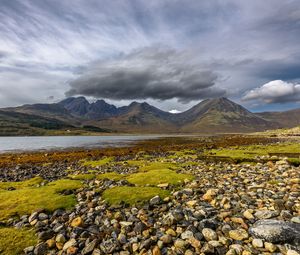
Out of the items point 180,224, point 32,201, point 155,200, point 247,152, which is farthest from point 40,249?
point 247,152

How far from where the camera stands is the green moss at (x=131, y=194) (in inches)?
487

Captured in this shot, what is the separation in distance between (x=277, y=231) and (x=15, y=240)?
8844 mm

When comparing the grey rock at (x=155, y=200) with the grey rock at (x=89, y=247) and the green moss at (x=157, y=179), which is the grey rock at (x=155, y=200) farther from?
the grey rock at (x=89, y=247)

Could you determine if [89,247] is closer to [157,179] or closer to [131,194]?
[131,194]

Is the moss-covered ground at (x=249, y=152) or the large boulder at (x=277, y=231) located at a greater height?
the large boulder at (x=277, y=231)

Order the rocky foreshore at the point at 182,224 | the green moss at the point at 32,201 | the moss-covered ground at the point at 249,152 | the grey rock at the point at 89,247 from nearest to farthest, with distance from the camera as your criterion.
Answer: the rocky foreshore at the point at 182,224, the grey rock at the point at 89,247, the green moss at the point at 32,201, the moss-covered ground at the point at 249,152

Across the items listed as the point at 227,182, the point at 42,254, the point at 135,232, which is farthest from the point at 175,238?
the point at 227,182

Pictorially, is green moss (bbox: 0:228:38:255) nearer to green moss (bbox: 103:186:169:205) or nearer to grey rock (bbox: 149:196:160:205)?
green moss (bbox: 103:186:169:205)

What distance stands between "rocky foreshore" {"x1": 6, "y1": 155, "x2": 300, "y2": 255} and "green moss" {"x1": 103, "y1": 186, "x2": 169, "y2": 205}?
45cm

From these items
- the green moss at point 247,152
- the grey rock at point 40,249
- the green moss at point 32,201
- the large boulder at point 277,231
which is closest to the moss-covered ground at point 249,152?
the green moss at point 247,152

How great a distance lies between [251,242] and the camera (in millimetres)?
7957

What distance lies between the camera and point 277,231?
8.03 metres

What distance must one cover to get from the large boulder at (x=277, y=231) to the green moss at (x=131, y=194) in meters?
5.41

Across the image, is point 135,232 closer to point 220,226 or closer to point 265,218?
point 220,226
